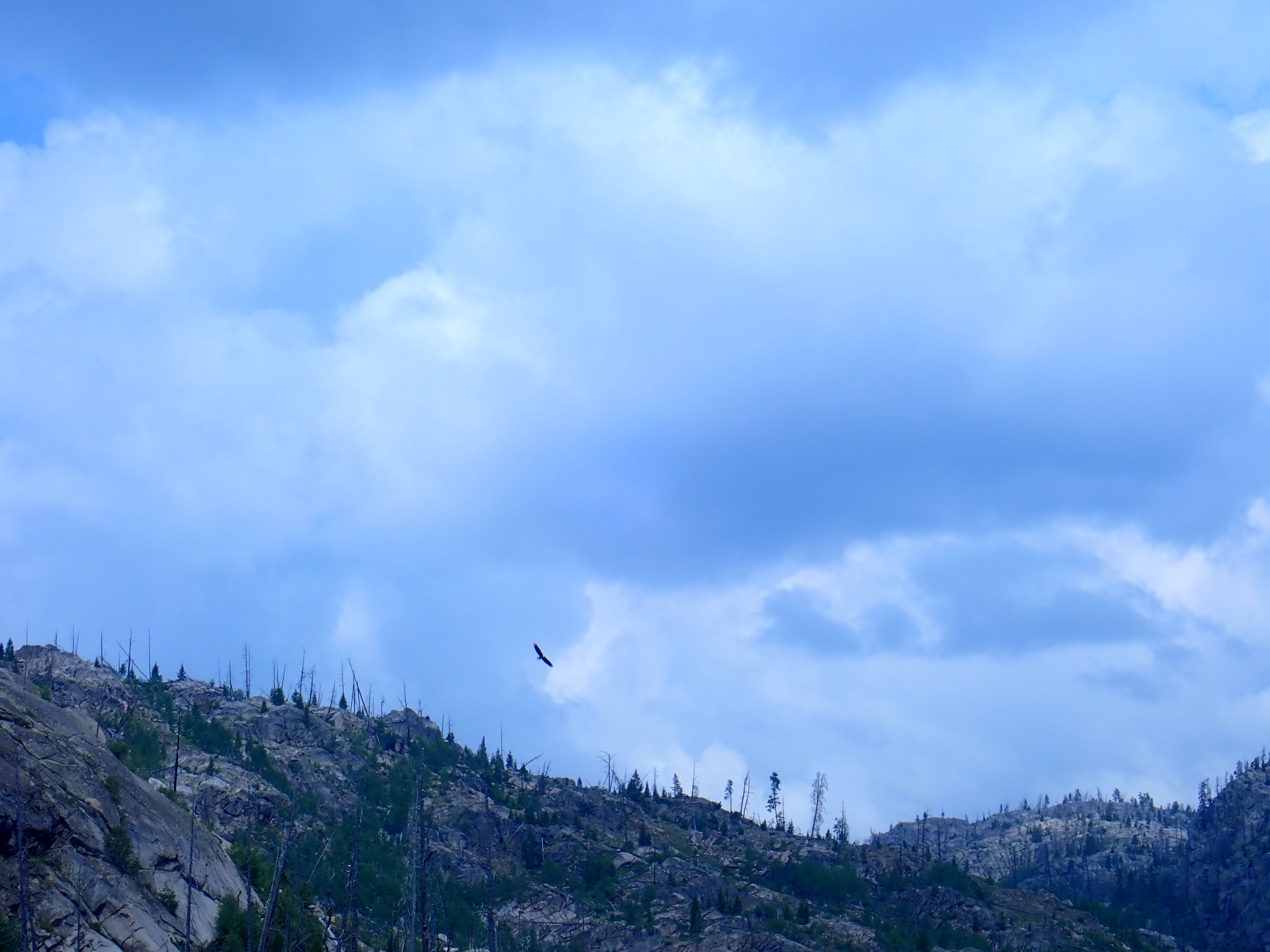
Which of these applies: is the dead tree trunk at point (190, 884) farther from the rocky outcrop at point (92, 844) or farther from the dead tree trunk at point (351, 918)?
the dead tree trunk at point (351, 918)

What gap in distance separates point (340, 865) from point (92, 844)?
61501 mm

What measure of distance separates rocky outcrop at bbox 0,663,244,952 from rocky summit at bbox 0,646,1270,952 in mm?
191

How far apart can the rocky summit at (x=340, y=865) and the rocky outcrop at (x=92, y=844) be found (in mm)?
191

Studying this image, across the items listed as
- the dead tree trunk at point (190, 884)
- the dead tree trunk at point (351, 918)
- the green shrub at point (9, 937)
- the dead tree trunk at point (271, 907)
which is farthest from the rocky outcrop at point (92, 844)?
the dead tree trunk at point (351, 918)

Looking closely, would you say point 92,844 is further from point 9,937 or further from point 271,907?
point 9,937

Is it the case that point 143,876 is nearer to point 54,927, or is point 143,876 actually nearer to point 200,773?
point 54,927

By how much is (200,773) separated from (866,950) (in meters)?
86.0

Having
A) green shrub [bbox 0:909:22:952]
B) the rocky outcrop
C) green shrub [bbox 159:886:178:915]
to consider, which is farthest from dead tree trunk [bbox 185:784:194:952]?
green shrub [bbox 0:909:22:952]

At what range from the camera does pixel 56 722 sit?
9375 cm

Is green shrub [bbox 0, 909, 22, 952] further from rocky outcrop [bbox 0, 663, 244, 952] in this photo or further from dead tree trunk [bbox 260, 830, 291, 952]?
dead tree trunk [bbox 260, 830, 291, 952]

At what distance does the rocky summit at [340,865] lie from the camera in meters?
79.5

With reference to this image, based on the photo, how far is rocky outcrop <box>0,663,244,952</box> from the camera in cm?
7331

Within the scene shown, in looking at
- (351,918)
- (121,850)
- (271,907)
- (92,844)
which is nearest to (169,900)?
(121,850)

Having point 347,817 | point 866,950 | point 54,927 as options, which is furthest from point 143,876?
point 866,950
